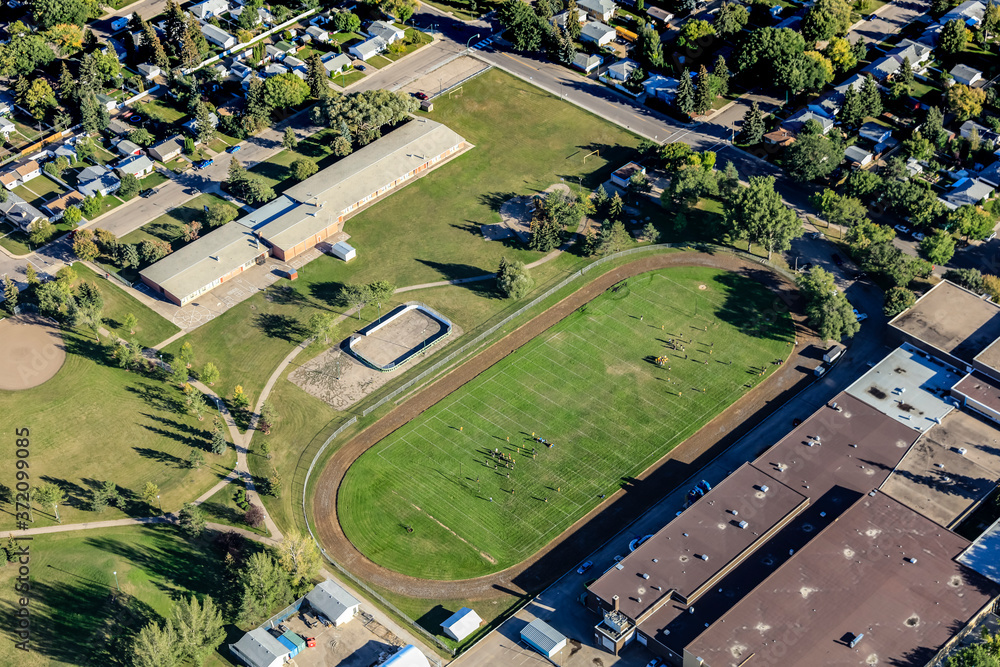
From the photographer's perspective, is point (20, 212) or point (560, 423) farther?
point (20, 212)

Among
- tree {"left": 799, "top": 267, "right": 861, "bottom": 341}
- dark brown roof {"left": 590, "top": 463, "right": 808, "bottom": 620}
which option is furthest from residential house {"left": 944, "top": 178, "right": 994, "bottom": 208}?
dark brown roof {"left": 590, "top": 463, "right": 808, "bottom": 620}

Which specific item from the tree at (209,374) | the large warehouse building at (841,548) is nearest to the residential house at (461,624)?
the large warehouse building at (841,548)

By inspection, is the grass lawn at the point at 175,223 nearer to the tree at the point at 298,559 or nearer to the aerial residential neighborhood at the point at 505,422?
the aerial residential neighborhood at the point at 505,422

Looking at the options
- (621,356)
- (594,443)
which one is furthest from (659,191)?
(594,443)

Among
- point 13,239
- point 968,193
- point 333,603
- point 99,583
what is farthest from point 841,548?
point 13,239

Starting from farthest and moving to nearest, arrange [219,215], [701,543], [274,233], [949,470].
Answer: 1. [219,215]
2. [274,233]
3. [949,470]
4. [701,543]

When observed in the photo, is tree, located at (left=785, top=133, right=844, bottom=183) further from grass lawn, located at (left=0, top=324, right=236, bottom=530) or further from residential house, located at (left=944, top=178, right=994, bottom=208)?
grass lawn, located at (left=0, top=324, right=236, bottom=530)

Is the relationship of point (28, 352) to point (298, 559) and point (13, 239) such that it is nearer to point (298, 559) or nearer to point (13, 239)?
point (13, 239)
